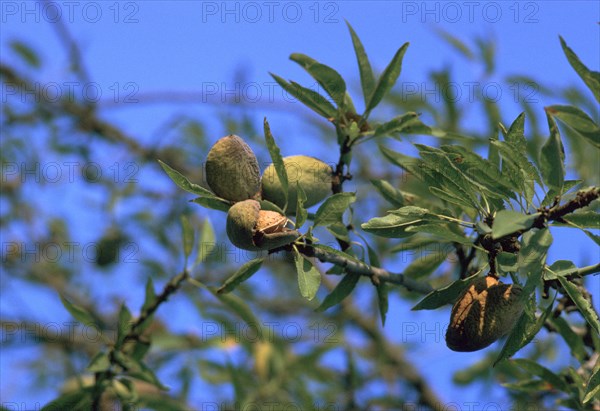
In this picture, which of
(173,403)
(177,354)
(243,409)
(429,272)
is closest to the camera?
(429,272)

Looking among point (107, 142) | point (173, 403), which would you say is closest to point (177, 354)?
point (173, 403)

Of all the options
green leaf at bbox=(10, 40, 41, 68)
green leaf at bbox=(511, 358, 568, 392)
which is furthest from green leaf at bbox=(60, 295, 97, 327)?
green leaf at bbox=(10, 40, 41, 68)

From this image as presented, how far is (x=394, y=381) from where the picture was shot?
9.45 feet

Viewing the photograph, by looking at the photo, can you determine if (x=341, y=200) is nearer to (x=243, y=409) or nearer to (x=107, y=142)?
(x=243, y=409)

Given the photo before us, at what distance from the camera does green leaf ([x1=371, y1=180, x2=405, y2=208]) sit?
1309mm

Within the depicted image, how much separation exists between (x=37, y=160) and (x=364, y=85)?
2421 mm

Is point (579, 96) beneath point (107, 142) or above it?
beneath

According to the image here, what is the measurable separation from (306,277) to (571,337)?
67 centimetres

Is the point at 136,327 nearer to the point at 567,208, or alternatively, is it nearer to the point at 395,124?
the point at 395,124

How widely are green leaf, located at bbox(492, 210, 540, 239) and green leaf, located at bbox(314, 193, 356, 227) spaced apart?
32 cm

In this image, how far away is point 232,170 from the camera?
3.76 feet

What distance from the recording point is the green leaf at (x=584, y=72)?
90 centimetres

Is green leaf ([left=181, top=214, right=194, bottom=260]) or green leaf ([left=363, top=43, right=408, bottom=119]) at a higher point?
green leaf ([left=363, top=43, right=408, bottom=119])

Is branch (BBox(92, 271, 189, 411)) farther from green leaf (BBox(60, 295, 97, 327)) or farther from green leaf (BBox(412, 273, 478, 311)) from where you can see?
green leaf (BBox(412, 273, 478, 311))
